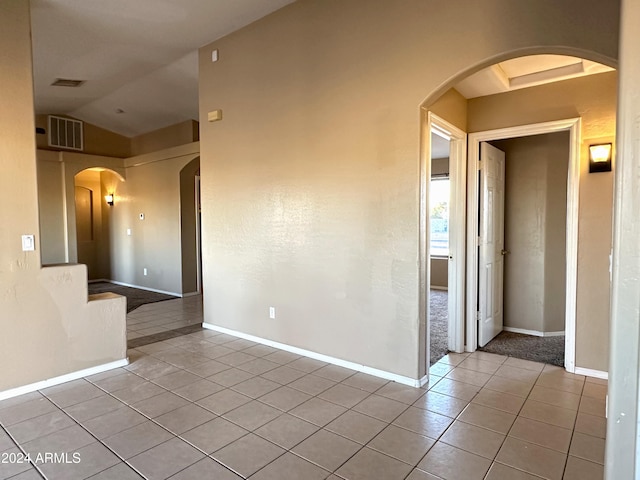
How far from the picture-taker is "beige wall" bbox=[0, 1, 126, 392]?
114 inches

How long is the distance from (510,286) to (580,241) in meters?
1.46

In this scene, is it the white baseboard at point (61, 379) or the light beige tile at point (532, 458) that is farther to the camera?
the white baseboard at point (61, 379)

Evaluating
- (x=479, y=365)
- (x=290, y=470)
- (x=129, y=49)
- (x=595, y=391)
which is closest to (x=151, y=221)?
(x=129, y=49)

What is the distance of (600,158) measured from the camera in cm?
315

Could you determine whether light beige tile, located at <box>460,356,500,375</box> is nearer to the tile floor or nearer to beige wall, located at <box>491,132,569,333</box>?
the tile floor

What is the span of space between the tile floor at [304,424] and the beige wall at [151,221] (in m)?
3.89

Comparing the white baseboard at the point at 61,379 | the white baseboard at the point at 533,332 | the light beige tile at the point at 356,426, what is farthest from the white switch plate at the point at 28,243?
the white baseboard at the point at 533,332

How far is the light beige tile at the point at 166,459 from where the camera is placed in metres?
2.03

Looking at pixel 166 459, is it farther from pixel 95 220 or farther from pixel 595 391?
pixel 95 220

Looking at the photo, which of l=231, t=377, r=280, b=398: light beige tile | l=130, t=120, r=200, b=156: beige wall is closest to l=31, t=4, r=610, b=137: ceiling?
l=130, t=120, r=200, b=156: beige wall

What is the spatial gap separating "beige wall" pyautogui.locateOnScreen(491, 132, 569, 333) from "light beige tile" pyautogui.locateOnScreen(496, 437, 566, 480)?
2.51 m

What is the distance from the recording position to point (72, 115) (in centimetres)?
752

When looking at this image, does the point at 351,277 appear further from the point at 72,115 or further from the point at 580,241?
the point at 72,115

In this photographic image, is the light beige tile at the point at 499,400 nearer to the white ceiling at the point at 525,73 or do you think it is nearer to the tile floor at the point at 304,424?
the tile floor at the point at 304,424
